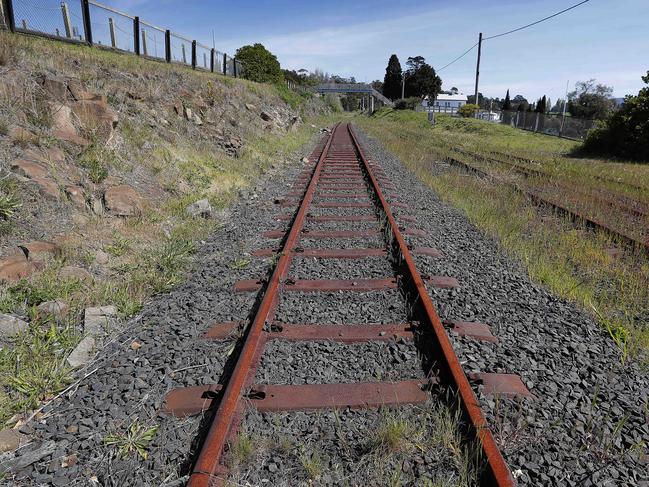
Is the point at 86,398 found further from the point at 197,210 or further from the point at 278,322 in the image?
the point at 197,210

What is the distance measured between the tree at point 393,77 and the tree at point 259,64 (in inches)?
2449

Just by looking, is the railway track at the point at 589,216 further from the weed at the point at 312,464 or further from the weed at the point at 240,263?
the weed at the point at 312,464

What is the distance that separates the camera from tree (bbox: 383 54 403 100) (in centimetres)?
9351

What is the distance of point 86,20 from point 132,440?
1471cm

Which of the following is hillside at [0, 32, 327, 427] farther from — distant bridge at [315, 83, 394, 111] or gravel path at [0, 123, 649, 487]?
distant bridge at [315, 83, 394, 111]

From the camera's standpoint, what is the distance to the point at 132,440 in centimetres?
237

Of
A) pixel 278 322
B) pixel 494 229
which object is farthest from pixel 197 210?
pixel 494 229

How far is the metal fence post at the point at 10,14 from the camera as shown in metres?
10.0

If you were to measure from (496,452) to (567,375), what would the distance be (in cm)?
122

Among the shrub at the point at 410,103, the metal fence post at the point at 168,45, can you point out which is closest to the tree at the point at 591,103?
the shrub at the point at 410,103

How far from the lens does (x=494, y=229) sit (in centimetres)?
661

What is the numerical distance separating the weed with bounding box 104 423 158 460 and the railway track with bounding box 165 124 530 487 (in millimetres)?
213

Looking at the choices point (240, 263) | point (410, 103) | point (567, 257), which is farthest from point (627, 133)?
point (410, 103)

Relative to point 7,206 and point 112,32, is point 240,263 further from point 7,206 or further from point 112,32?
point 112,32
